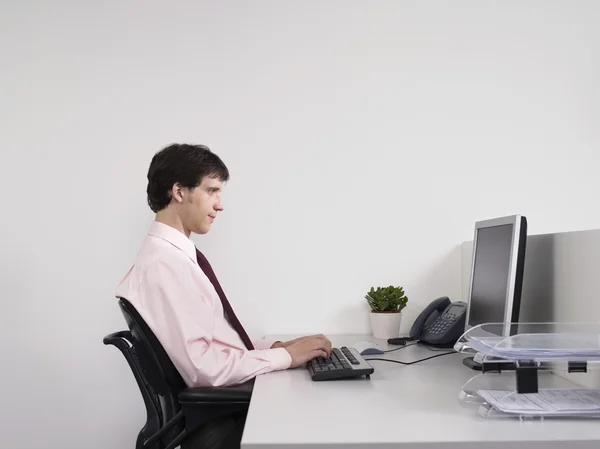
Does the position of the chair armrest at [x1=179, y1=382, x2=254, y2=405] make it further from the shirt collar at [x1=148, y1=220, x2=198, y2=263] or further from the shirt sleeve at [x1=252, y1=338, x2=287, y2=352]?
the shirt sleeve at [x1=252, y1=338, x2=287, y2=352]

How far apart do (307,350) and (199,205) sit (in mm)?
621

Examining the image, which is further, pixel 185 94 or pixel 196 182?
pixel 185 94

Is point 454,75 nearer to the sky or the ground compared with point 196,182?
nearer to the sky

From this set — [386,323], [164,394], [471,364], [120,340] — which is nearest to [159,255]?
[120,340]

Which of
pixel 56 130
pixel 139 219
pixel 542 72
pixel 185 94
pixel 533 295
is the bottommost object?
pixel 533 295

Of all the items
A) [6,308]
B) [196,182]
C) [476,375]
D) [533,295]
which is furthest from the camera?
[6,308]

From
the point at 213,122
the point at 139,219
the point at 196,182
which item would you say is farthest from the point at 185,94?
the point at 196,182

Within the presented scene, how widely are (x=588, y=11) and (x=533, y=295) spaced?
153cm

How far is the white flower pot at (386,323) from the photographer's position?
2574 millimetres

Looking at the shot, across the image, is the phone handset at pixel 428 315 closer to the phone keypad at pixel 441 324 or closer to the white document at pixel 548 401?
the phone keypad at pixel 441 324

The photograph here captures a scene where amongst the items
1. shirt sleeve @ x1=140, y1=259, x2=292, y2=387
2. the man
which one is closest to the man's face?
the man

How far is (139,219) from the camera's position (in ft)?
8.97

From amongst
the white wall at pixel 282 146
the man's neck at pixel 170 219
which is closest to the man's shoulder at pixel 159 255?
the man's neck at pixel 170 219

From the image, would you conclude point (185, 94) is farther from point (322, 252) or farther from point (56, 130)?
point (322, 252)
